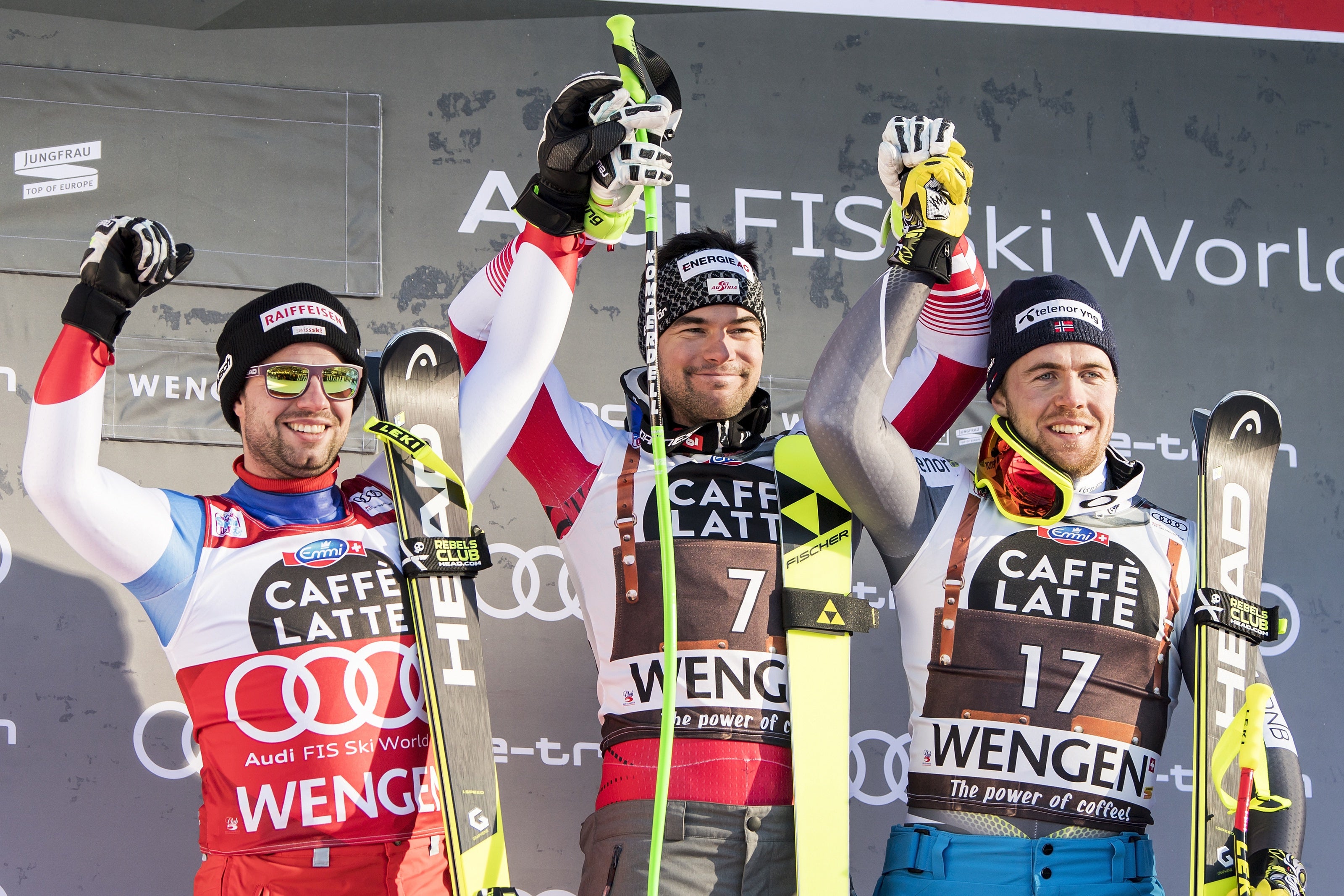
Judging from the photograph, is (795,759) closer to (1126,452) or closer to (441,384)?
(441,384)

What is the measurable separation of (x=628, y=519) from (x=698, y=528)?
142 mm

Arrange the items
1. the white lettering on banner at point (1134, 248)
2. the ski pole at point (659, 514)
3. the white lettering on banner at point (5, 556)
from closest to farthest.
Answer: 1. the ski pole at point (659, 514)
2. the white lettering on banner at point (5, 556)
3. the white lettering on banner at point (1134, 248)

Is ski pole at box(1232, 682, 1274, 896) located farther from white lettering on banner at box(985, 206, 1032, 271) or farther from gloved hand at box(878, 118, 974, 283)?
white lettering on banner at box(985, 206, 1032, 271)

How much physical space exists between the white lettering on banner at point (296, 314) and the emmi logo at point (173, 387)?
72 cm

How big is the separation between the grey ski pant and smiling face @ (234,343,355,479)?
91cm

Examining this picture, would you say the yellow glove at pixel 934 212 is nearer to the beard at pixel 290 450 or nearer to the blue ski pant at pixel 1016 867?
the blue ski pant at pixel 1016 867

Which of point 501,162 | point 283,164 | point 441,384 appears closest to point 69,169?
point 283,164

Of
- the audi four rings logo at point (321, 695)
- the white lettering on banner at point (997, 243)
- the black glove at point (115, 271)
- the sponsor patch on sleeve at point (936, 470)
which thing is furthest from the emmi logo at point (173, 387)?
the white lettering on banner at point (997, 243)

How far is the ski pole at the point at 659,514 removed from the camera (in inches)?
92.5

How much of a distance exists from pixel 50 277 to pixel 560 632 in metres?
1.54

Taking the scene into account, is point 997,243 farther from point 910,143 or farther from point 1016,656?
point 1016,656

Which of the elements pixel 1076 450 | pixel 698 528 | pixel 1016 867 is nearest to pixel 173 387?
pixel 698 528

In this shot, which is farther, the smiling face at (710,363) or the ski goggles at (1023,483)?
the smiling face at (710,363)

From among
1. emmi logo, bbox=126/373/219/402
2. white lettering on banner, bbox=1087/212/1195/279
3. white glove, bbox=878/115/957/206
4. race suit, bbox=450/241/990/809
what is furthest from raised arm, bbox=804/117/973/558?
emmi logo, bbox=126/373/219/402
